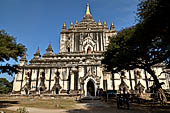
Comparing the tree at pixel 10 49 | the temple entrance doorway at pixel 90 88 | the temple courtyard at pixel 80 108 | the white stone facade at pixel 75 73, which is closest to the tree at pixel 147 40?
the temple courtyard at pixel 80 108

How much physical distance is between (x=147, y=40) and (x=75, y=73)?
23617 mm

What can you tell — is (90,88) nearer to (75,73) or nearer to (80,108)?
(75,73)

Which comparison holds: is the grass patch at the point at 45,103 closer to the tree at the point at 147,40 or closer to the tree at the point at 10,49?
the tree at the point at 10,49

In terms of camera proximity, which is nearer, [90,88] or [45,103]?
[45,103]

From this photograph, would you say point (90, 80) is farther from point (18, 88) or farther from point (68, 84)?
point (18, 88)

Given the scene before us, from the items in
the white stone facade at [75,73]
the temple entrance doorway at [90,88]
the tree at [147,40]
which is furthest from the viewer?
the white stone facade at [75,73]

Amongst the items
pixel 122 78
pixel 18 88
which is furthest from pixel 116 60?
pixel 18 88

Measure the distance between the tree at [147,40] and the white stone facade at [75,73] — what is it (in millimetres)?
9997

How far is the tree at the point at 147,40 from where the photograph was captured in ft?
37.6

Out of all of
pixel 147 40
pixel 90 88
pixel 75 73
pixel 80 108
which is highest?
pixel 147 40

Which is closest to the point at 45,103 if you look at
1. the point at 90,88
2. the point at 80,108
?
the point at 80,108

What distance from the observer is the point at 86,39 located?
47656 mm

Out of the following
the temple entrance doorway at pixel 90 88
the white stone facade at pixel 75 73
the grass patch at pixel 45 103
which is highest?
the white stone facade at pixel 75 73

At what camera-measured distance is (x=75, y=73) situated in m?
35.9
